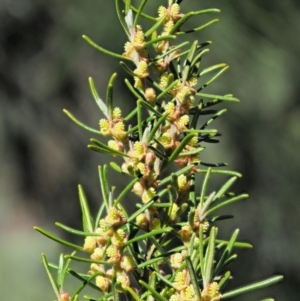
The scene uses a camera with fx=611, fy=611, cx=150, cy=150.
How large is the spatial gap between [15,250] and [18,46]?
162cm

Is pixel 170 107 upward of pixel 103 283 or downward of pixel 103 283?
upward

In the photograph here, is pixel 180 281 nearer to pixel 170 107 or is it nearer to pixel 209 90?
pixel 170 107

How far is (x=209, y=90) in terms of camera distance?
1252mm

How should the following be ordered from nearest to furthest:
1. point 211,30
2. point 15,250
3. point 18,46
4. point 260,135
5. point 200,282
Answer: point 200,282
point 211,30
point 260,135
point 18,46
point 15,250

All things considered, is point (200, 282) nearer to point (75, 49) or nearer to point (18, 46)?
point (75, 49)

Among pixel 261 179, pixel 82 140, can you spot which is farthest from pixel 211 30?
pixel 82 140

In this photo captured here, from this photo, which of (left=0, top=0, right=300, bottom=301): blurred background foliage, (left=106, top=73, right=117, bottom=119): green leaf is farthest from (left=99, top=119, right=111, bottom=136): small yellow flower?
(left=0, top=0, right=300, bottom=301): blurred background foliage

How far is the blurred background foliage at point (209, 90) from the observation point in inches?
50.6

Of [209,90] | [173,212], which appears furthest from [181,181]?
[209,90]

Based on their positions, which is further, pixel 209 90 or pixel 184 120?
pixel 209 90

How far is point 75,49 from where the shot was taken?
4.46 ft

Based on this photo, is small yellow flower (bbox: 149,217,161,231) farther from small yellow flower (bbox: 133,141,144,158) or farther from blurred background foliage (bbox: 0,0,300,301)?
blurred background foliage (bbox: 0,0,300,301)

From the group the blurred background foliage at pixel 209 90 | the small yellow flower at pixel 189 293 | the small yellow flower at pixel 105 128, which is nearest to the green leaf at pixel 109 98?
the small yellow flower at pixel 105 128

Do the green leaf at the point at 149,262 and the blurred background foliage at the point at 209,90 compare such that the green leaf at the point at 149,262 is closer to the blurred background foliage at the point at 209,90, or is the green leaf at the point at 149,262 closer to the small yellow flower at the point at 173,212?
the small yellow flower at the point at 173,212
